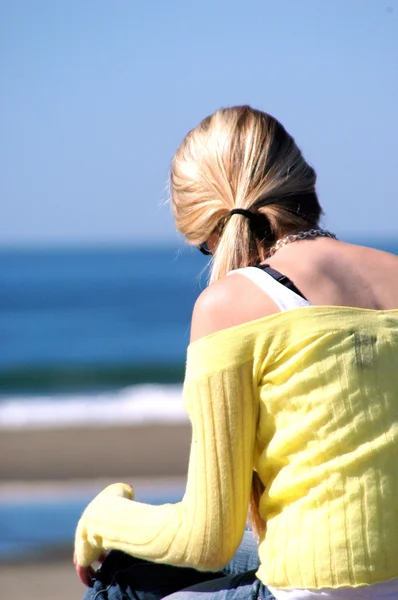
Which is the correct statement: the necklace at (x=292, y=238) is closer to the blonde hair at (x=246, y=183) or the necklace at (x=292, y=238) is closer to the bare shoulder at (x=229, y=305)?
the blonde hair at (x=246, y=183)

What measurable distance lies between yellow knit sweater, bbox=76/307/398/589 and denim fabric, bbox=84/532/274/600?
0.20m

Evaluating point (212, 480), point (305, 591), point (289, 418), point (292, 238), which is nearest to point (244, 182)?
point (292, 238)

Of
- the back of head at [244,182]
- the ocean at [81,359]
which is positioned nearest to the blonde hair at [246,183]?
the back of head at [244,182]

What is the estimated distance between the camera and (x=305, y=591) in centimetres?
174

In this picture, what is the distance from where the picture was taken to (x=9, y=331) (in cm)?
2267

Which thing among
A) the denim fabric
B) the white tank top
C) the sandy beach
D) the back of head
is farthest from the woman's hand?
the sandy beach

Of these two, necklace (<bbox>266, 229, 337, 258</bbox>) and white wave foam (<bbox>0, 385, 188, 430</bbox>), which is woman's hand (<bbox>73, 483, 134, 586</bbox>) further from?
white wave foam (<bbox>0, 385, 188, 430</bbox>)

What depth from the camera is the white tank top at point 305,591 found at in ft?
5.65

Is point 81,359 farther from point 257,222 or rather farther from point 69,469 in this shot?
point 257,222

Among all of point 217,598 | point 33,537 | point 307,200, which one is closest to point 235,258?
point 307,200

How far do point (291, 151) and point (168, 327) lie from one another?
2251 cm

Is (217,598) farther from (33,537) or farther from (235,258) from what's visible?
(33,537)

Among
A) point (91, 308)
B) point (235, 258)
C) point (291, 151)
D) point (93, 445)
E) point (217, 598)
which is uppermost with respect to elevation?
point (291, 151)

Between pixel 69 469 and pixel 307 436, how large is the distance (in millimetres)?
5046
